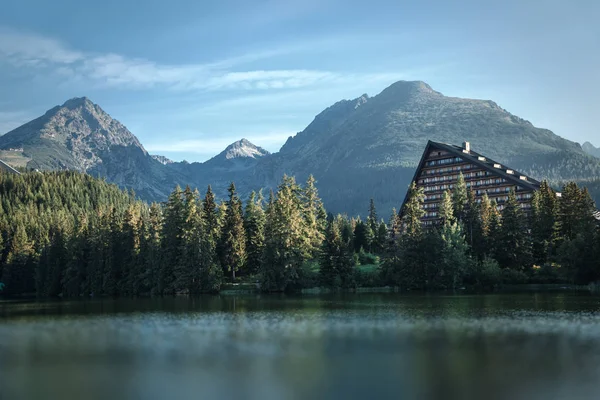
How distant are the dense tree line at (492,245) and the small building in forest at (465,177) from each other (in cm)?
2770

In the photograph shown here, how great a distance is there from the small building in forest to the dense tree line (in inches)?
1091

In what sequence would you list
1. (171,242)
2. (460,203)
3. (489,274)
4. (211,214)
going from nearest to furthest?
(489,274) → (171,242) → (211,214) → (460,203)

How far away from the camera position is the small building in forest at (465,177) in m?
138

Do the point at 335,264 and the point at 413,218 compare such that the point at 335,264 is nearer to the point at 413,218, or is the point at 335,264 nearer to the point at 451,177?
the point at 413,218

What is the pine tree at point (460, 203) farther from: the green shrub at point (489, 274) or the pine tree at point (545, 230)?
the green shrub at point (489, 274)

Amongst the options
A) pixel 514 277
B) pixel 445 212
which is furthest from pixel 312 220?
pixel 514 277

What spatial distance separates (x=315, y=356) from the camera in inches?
1335

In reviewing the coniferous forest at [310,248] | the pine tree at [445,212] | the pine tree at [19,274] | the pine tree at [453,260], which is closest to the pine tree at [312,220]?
the coniferous forest at [310,248]

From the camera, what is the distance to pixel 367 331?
43.6 metres

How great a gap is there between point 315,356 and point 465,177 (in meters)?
121

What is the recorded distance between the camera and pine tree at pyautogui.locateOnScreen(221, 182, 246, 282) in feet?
364

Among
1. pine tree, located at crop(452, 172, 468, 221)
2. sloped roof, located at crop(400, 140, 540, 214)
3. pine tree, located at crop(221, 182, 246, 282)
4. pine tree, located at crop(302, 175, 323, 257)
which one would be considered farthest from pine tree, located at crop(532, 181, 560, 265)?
pine tree, located at crop(221, 182, 246, 282)

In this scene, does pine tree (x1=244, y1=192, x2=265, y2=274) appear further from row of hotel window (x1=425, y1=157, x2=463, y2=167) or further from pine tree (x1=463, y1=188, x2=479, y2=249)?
row of hotel window (x1=425, y1=157, x2=463, y2=167)

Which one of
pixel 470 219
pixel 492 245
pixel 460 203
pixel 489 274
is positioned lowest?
pixel 489 274
